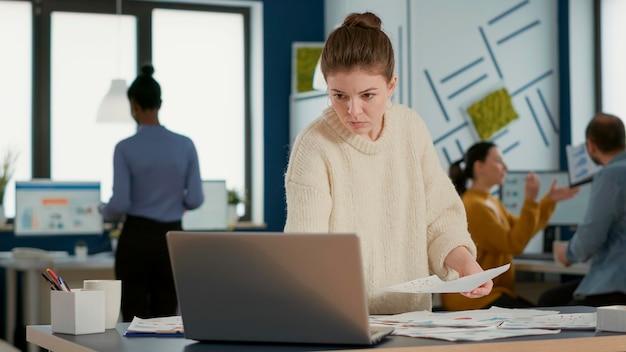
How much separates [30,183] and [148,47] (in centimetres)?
165

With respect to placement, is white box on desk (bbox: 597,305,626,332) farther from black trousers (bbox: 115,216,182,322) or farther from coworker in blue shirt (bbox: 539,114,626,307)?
black trousers (bbox: 115,216,182,322)

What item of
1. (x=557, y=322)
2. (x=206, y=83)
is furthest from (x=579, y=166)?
(x=557, y=322)

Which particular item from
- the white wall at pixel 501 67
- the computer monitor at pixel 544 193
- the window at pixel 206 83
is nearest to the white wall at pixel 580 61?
the white wall at pixel 501 67

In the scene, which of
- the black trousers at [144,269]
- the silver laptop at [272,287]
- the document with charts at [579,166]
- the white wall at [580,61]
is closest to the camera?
the silver laptop at [272,287]

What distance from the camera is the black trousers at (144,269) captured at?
415 centimetres

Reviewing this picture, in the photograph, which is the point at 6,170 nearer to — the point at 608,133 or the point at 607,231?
the point at 608,133

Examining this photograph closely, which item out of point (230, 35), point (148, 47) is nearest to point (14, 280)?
point (148, 47)

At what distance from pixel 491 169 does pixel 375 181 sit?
9.53 ft

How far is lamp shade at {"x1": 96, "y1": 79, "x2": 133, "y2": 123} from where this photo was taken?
6113 mm

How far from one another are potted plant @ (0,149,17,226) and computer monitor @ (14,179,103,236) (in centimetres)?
57

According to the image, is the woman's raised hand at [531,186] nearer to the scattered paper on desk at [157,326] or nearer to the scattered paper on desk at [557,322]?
the scattered paper on desk at [557,322]

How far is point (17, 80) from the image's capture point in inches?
271

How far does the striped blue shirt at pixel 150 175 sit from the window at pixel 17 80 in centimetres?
274

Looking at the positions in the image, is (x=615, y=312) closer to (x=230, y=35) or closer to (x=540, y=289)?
(x=540, y=289)
